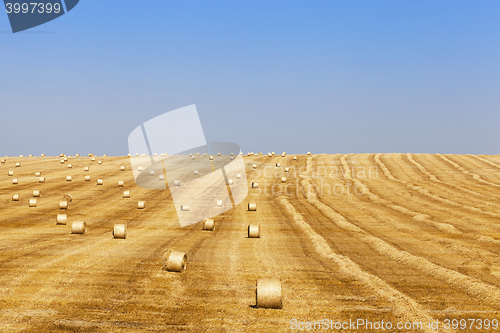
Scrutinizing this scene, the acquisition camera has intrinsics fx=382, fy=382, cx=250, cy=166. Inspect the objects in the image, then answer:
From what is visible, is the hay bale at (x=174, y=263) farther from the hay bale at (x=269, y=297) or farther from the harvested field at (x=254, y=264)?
the hay bale at (x=269, y=297)

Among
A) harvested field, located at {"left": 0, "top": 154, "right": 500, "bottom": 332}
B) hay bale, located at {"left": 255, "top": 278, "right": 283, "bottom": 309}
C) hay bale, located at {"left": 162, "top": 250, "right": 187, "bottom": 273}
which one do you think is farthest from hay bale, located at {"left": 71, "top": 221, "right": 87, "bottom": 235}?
hay bale, located at {"left": 255, "top": 278, "right": 283, "bottom": 309}

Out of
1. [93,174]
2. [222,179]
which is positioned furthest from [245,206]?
[93,174]

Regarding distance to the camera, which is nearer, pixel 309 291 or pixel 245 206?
pixel 309 291

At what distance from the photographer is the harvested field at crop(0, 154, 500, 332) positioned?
28.2 feet

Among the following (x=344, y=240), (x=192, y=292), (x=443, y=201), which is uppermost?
(x=192, y=292)

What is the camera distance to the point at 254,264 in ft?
42.2

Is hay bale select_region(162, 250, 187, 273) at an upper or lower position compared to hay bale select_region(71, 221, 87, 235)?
lower

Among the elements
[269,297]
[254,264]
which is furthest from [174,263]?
[269,297]

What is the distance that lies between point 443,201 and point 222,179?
2104 centimetres

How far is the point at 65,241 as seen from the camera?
15.8 meters

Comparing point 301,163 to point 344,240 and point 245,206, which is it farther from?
point 344,240

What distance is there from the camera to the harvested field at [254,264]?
8.61 m

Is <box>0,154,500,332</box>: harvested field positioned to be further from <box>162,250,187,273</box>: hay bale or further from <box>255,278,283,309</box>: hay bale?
<box>162,250,187,273</box>: hay bale

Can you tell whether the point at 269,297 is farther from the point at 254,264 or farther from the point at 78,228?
the point at 78,228
